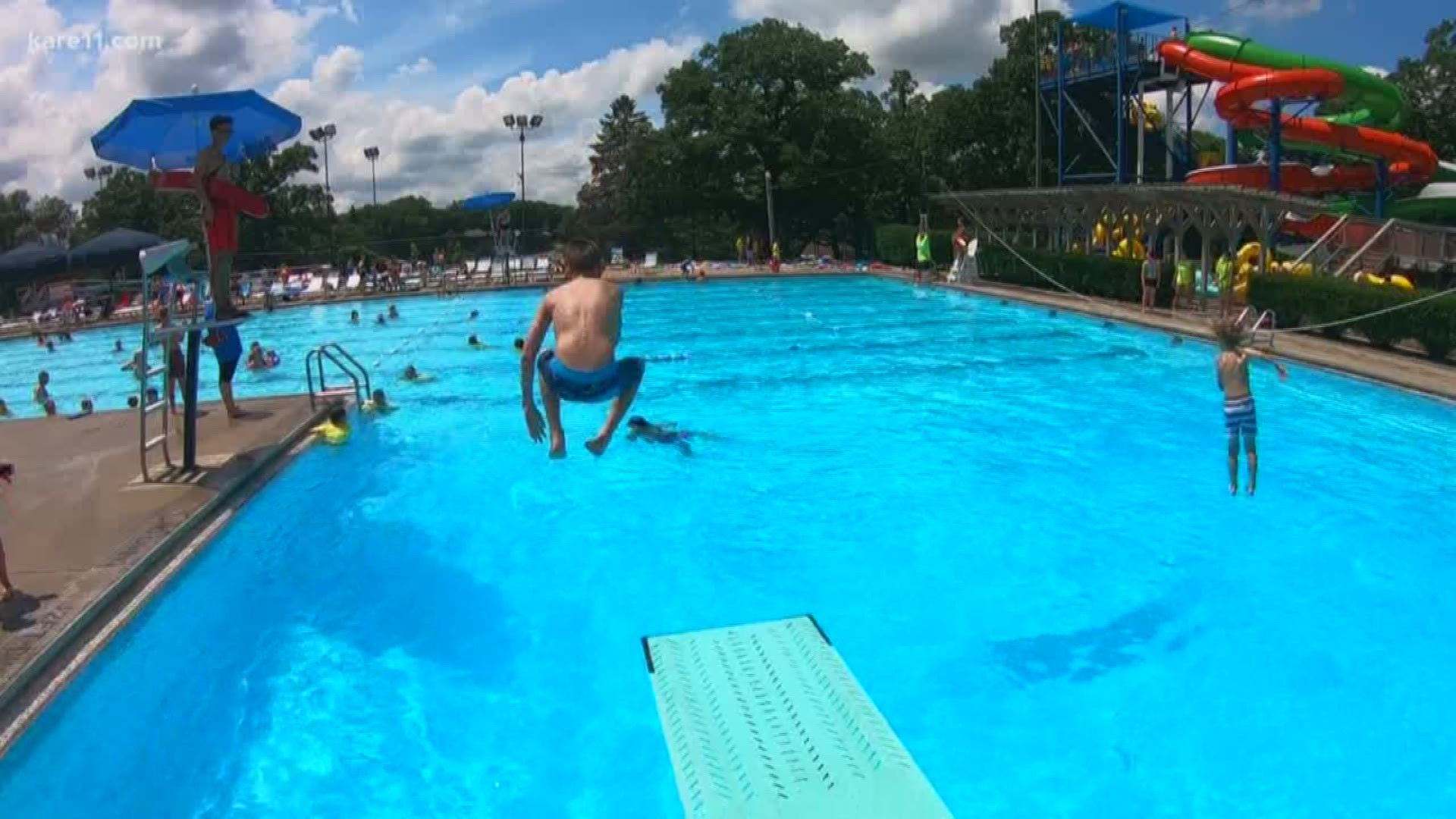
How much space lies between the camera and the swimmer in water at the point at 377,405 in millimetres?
13508

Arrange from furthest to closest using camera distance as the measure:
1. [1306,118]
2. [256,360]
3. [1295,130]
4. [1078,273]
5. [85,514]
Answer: [1306,118]
[1295,130]
[1078,273]
[256,360]
[85,514]

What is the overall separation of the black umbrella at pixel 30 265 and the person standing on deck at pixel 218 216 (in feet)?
95.1

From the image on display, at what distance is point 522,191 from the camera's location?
45062mm

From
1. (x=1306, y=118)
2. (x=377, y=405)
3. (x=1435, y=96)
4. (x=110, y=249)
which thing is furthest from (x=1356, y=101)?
(x=110, y=249)

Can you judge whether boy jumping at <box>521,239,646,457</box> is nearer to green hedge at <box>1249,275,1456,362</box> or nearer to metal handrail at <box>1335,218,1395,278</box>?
green hedge at <box>1249,275,1456,362</box>

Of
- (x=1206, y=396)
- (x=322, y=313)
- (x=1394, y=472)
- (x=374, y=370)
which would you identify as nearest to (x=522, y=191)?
(x=322, y=313)

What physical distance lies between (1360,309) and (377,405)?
48.9 feet

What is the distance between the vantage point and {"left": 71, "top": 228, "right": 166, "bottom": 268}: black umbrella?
102 feet

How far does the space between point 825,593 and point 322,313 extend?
2623 centimetres

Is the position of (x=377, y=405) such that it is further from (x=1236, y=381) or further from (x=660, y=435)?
(x=1236, y=381)

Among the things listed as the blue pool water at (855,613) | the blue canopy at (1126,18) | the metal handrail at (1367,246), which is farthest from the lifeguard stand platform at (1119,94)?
the blue pool water at (855,613)

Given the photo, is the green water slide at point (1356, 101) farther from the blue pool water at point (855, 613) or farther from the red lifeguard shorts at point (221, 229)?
the red lifeguard shorts at point (221, 229)

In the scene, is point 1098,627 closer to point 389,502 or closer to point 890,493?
point 890,493

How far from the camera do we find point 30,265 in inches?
1277
